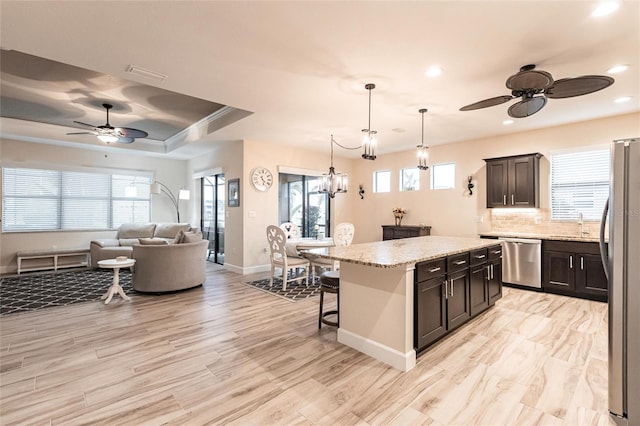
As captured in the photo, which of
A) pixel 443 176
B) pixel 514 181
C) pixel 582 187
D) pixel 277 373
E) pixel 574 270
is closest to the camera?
pixel 277 373

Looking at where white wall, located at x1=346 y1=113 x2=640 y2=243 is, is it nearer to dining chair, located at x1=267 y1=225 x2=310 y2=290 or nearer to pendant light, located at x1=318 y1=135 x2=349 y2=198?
pendant light, located at x1=318 y1=135 x2=349 y2=198

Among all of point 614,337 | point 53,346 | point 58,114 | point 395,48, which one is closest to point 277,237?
point 53,346

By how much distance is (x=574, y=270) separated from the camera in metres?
4.53

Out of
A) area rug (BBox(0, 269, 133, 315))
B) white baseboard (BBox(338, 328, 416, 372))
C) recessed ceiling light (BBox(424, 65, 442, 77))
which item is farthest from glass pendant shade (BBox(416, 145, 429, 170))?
area rug (BBox(0, 269, 133, 315))

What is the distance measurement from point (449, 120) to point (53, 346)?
18.7 ft

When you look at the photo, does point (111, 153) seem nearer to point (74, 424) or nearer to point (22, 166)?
point (22, 166)

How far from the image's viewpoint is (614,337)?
1.93m

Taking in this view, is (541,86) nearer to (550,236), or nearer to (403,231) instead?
(550,236)

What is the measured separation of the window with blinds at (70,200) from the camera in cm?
668

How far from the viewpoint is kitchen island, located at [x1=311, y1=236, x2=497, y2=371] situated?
8.14ft

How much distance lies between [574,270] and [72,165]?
404 inches

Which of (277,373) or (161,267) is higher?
(161,267)

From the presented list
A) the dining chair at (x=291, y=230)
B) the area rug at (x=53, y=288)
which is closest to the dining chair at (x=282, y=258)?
the dining chair at (x=291, y=230)

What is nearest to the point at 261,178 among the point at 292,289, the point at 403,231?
the point at 292,289
